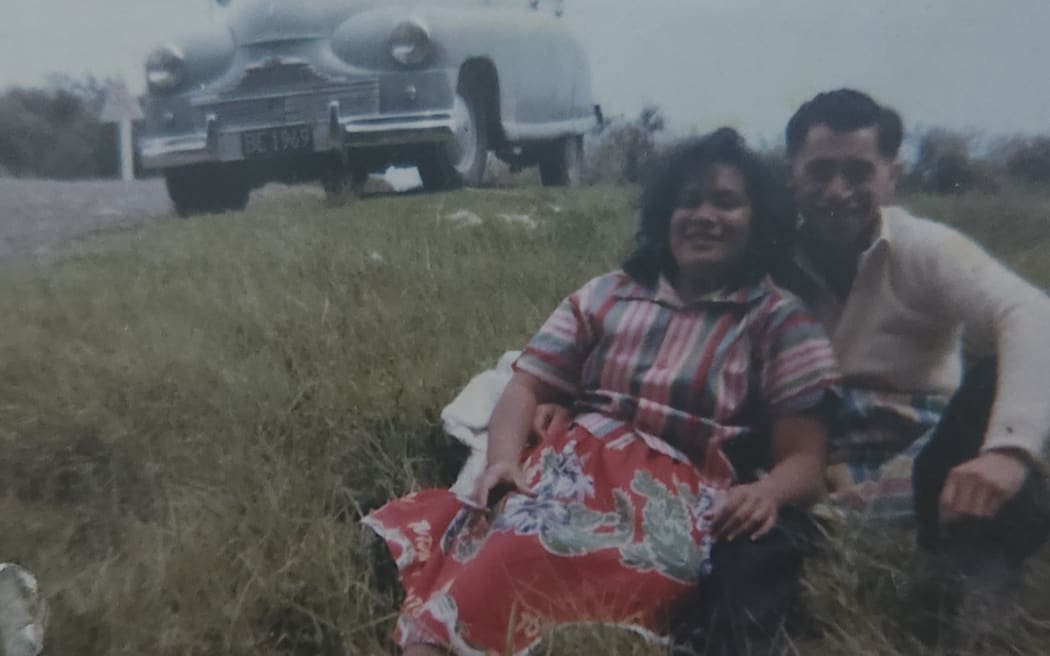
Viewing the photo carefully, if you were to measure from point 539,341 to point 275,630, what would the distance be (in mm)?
691

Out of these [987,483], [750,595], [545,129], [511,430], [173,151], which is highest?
[545,129]

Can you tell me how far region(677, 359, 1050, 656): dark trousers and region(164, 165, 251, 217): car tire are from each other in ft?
4.17

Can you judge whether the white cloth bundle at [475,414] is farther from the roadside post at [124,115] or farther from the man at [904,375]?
the roadside post at [124,115]

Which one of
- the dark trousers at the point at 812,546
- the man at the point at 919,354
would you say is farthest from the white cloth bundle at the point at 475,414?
the man at the point at 919,354

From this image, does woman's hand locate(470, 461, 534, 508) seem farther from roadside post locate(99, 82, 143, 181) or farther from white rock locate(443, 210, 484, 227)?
roadside post locate(99, 82, 143, 181)

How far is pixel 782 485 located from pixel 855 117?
595 millimetres

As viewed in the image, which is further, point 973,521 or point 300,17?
point 300,17

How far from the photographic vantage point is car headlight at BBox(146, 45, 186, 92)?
2658mm

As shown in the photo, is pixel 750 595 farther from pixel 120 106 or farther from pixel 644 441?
pixel 120 106

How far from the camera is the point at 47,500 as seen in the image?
2668 mm

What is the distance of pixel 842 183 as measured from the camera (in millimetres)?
2010

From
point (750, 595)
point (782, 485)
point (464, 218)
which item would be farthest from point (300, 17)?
point (750, 595)

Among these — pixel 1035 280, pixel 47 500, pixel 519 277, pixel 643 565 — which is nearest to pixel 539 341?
pixel 519 277

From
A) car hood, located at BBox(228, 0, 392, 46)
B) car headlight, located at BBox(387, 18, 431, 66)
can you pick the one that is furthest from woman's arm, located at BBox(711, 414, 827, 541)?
car hood, located at BBox(228, 0, 392, 46)
